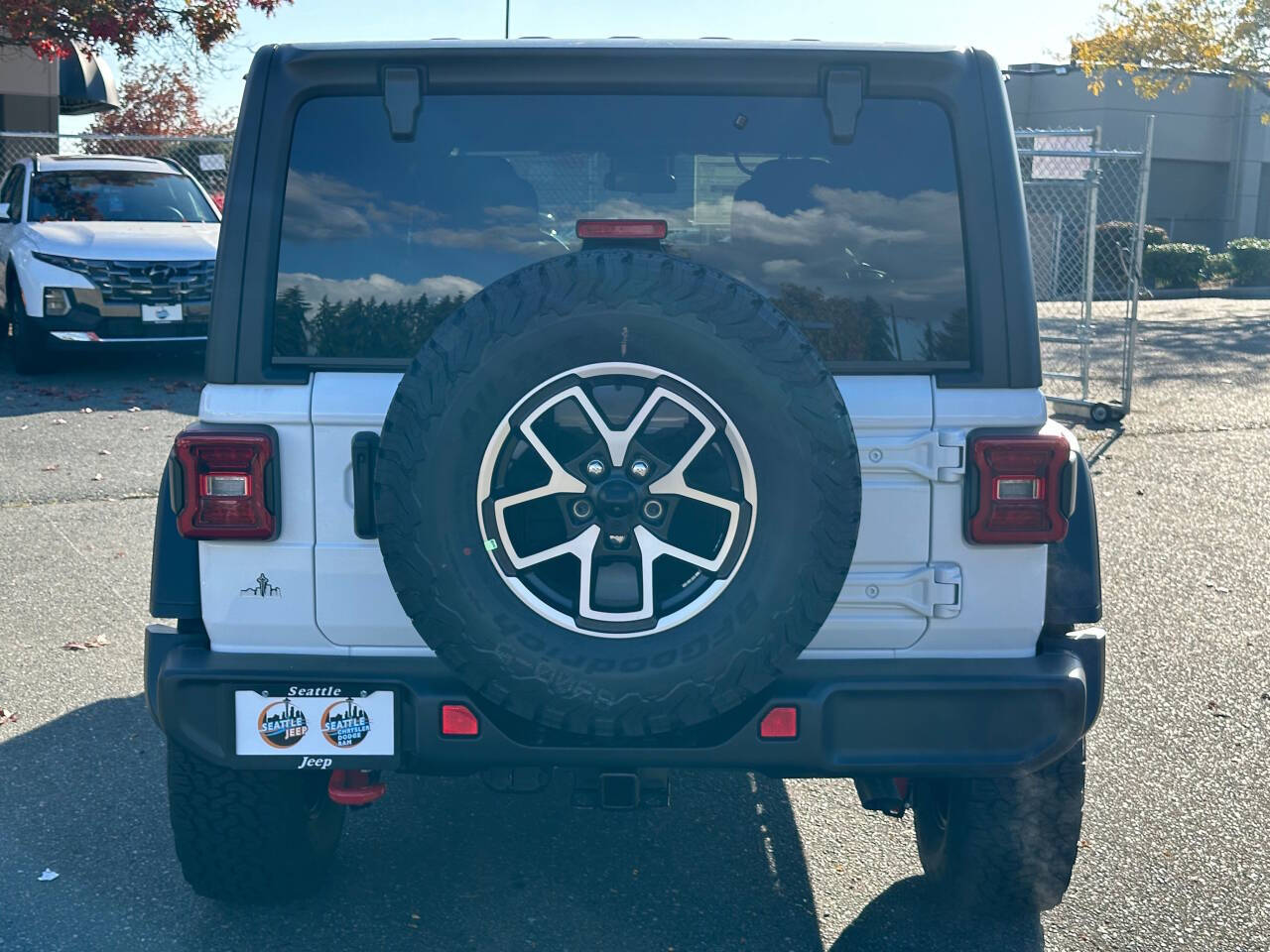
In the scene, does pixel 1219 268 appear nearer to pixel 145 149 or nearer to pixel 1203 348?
pixel 1203 348

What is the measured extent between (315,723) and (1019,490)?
1.56 m

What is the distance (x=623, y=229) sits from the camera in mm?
2889

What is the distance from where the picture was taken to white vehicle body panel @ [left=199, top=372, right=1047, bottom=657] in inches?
117

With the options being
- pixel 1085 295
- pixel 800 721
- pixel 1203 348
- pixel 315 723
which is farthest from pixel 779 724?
pixel 1203 348

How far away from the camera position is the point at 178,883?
12.0 feet

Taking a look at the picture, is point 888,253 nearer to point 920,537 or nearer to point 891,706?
point 920,537

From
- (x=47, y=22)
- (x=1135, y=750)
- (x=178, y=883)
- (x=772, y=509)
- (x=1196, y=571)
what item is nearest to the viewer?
(x=772, y=509)

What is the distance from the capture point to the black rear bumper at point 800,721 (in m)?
2.96

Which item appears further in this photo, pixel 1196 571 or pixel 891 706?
pixel 1196 571

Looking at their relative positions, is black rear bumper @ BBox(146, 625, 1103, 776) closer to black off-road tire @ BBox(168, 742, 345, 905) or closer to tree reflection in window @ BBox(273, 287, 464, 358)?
black off-road tire @ BBox(168, 742, 345, 905)

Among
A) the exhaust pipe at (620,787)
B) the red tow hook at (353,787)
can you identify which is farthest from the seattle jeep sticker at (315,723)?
the exhaust pipe at (620,787)

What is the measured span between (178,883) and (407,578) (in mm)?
1468

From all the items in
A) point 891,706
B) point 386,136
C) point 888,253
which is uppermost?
point 386,136

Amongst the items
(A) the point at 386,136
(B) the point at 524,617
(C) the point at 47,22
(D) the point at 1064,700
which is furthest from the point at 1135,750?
(C) the point at 47,22
